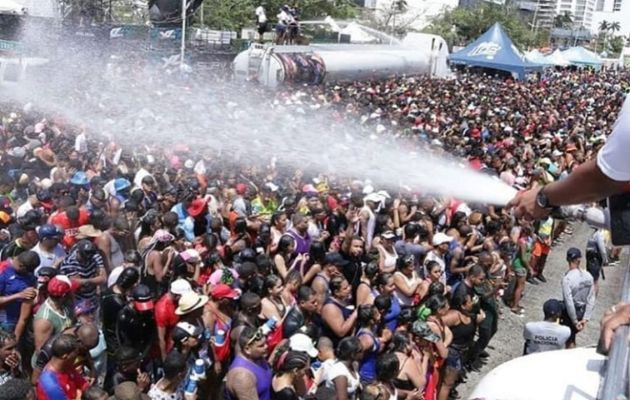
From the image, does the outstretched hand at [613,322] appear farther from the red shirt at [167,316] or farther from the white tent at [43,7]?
the white tent at [43,7]

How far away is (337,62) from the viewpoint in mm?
27281

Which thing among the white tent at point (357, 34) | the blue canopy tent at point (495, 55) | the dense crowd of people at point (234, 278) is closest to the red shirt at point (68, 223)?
the dense crowd of people at point (234, 278)

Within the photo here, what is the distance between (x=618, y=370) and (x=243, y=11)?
48.7m

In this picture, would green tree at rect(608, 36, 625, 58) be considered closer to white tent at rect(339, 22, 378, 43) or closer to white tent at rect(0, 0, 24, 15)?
white tent at rect(339, 22, 378, 43)

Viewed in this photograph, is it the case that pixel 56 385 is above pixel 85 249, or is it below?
below

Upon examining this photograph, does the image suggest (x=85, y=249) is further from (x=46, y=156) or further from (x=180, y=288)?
(x=46, y=156)

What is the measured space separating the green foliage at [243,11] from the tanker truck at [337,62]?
48.1 ft

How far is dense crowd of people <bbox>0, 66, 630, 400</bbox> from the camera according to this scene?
4.85 metres

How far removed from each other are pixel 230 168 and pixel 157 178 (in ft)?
4.20

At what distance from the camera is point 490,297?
23.2ft

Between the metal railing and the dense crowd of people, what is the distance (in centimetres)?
280

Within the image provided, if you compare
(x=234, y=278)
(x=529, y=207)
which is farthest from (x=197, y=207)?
(x=529, y=207)

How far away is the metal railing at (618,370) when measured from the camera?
1.81 meters

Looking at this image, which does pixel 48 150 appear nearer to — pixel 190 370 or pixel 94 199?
Answer: pixel 94 199
